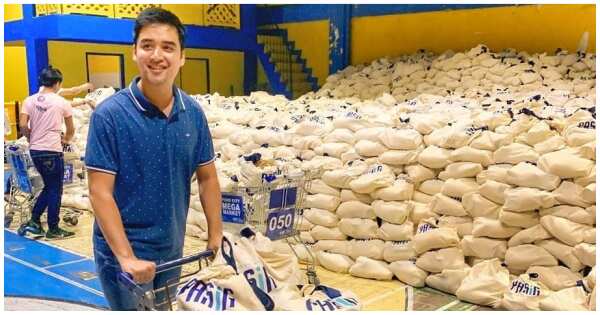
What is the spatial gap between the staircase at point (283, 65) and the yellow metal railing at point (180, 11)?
1.01 metres

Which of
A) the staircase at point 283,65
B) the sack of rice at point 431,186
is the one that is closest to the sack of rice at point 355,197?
the sack of rice at point 431,186

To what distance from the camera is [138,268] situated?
5.89ft

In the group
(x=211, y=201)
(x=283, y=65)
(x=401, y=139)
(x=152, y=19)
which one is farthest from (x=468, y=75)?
(x=152, y=19)

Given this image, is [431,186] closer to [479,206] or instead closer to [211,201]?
[479,206]

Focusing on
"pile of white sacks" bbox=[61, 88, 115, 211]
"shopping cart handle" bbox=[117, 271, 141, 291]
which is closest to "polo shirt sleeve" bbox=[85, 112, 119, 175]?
"shopping cart handle" bbox=[117, 271, 141, 291]

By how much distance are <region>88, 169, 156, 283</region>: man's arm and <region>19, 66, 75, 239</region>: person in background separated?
11.1 ft

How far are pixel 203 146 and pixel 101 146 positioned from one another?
38cm

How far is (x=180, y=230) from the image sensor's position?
2094mm

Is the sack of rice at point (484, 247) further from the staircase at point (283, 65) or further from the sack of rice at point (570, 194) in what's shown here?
the staircase at point (283, 65)

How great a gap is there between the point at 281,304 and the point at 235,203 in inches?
59.3

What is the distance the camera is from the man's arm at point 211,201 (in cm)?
211

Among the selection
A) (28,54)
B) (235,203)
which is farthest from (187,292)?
(28,54)

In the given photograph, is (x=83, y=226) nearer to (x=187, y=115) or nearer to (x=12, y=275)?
(x=12, y=275)

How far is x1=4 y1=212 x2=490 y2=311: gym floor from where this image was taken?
360cm
